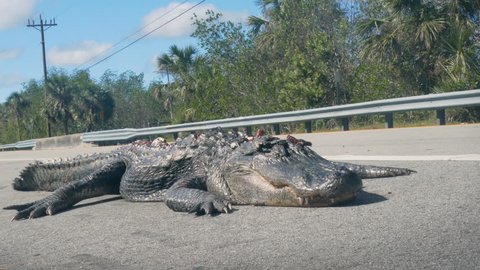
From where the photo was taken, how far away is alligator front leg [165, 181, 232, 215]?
21.4 ft

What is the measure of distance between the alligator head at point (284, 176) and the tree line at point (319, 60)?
14.6 m

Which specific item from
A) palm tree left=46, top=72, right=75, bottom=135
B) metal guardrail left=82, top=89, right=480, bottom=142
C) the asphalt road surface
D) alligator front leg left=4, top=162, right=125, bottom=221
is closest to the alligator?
alligator front leg left=4, top=162, right=125, bottom=221

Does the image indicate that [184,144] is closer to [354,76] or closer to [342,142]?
[342,142]

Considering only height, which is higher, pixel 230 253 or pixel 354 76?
pixel 354 76

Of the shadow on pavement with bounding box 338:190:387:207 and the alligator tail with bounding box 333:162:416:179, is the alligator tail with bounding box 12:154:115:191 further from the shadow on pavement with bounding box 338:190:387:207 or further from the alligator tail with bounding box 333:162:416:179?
the shadow on pavement with bounding box 338:190:387:207

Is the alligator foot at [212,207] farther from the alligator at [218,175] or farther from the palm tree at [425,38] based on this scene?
the palm tree at [425,38]

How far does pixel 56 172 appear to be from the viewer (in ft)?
33.9

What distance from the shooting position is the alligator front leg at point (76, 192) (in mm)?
7875

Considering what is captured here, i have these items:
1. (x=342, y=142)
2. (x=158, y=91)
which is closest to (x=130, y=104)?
(x=158, y=91)

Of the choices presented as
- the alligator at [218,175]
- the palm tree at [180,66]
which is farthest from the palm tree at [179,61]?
the alligator at [218,175]

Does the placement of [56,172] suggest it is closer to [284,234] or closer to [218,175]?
[218,175]

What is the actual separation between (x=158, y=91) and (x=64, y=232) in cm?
4347

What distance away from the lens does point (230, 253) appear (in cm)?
512

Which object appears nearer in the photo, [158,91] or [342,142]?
[342,142]
